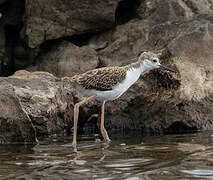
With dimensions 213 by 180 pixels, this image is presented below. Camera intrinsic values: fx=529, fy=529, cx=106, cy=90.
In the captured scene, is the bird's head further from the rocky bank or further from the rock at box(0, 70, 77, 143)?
the rock at box(0, 70, 77, 143)

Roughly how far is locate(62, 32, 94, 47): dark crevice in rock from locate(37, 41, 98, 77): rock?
0.35m

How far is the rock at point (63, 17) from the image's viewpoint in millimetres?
11609

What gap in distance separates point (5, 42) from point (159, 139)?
5935 millimetres

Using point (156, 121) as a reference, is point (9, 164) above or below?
below

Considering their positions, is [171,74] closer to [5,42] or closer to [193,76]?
[193,76]

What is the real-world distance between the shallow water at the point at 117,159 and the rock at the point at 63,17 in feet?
11.5

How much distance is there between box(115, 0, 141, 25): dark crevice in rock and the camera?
12.3 metres

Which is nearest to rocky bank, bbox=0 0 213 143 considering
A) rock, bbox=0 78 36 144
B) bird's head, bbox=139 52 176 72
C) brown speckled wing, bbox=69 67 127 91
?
rock, bbox=0 78 36 144

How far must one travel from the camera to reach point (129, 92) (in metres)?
10.3

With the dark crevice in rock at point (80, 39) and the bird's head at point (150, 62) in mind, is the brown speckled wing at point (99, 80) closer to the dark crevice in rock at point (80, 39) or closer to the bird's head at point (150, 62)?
the bird's head at point (150, 62)

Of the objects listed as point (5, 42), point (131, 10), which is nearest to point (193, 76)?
point (131, 10)

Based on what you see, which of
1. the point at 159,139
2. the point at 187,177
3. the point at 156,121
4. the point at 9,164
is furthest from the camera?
the point at 156,121

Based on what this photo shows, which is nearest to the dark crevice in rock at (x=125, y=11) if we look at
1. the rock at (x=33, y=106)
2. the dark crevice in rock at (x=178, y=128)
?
the rock at (x=33, y=106)

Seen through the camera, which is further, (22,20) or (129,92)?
(22,20)
